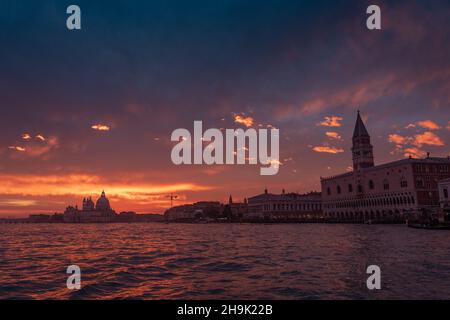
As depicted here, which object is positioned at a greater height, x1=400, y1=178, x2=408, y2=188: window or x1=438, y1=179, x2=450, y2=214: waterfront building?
x1=400, y1=178, x2=408, y2=188: window

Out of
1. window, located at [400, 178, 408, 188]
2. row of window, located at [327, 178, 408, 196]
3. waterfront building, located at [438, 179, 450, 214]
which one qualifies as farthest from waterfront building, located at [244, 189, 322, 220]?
waterfront building, located at [438, 179, 450, 214]

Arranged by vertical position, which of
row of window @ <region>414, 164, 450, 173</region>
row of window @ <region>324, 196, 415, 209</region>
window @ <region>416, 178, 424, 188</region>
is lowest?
row of window @ <region>324, 196, 415, 209</region>

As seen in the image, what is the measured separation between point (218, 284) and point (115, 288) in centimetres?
447

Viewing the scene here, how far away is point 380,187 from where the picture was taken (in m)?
116

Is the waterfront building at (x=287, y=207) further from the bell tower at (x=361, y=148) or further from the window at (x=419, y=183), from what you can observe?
the window at (x=419, y=183)

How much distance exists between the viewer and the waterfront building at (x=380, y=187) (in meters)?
103

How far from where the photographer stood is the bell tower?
437ft

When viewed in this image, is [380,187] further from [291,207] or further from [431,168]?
[291,207]

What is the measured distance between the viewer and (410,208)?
10181 centimetres

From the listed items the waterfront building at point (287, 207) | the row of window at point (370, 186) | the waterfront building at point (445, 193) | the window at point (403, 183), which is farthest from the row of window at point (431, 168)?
the waterfront building at point (287, 207)

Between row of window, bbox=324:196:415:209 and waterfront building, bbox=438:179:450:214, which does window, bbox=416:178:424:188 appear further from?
waterfront building, bbox=438:179:450:214
